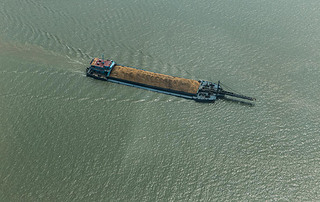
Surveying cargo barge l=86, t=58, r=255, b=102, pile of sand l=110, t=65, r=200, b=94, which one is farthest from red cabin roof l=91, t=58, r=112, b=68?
pile of sand l=110, t=65, r=200, b=94

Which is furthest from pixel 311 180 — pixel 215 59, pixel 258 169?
pixel 215 59

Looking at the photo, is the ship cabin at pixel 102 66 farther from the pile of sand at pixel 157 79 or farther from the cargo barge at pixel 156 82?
the pile of sand at pixel 157 79

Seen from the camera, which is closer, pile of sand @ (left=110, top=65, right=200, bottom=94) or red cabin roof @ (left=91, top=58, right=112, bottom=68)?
pile of sand @ (left=110, top=65, right=200, bottom=94)

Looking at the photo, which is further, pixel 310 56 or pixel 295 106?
pixel 310 56

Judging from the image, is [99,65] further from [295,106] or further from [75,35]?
[295,106]

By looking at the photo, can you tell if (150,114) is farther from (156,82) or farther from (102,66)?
(102,66)

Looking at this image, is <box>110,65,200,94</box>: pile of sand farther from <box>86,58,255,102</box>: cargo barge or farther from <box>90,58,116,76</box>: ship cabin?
<box>90,58,116,76</box>: ship cabin

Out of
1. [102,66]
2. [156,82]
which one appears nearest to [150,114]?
[156,82]

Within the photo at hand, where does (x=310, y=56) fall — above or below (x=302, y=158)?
above
